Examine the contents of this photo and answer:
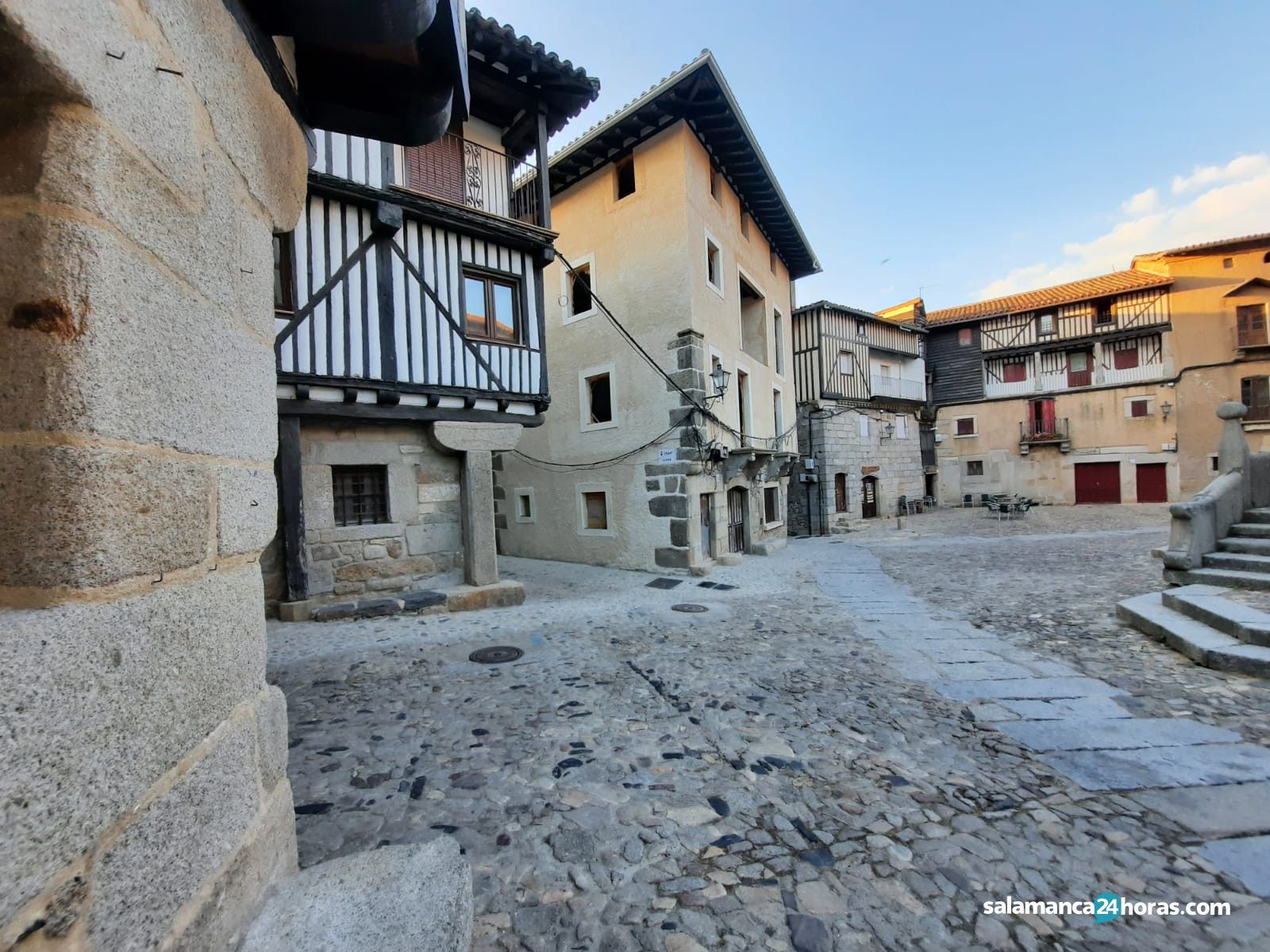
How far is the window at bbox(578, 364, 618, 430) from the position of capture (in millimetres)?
11234

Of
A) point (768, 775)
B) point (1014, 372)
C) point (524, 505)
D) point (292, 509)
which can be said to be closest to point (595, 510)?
point (524, 505)

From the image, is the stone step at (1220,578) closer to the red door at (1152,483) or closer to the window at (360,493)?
→ the window at (360,493)

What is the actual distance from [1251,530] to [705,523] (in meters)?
7.24

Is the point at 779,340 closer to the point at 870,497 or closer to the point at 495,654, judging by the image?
the point at 870,497

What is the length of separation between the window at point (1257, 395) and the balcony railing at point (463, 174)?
89.0ft

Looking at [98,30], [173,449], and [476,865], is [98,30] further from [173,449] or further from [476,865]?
[476,865]

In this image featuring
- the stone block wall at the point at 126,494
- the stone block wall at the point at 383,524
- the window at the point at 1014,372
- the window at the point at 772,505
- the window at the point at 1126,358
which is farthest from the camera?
the window at the point at 1014,372

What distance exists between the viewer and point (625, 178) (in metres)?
11.6

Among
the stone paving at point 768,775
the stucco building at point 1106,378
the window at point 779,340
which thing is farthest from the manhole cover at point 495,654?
the stucco building at point 1106,378

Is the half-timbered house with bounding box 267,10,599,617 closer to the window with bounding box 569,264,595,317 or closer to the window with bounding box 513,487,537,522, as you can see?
the window with bounding box 569,264,595,317

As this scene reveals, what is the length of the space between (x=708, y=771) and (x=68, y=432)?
2.88 m

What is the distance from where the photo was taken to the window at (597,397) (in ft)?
36.9

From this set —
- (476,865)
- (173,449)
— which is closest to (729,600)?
(476,865)

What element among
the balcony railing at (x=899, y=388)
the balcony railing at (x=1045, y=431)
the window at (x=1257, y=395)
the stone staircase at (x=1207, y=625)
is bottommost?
the stone staircase at (x=1207, y=625)
